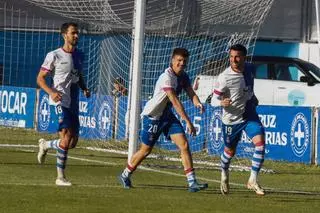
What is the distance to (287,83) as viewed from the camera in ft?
107

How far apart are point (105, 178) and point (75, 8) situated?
842cm

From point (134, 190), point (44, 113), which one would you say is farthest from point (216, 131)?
point (134, 190)

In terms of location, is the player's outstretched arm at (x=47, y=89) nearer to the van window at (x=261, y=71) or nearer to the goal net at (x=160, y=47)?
the goal net at (x=160, y=47)

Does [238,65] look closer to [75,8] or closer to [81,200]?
[81,200]

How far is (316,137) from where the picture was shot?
2380cm

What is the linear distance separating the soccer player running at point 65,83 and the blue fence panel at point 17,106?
14.2 m

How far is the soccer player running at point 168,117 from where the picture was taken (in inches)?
645

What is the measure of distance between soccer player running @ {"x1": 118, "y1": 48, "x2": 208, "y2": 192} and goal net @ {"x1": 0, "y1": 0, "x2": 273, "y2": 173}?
5.47 meters

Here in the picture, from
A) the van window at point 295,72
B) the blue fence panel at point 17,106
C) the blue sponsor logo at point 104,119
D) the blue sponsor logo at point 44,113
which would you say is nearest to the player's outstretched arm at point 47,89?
the blue sponsor logo at point 104,119

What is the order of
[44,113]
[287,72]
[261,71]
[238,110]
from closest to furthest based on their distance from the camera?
[238,110] → [44,113] → [287,72] → [261,71]

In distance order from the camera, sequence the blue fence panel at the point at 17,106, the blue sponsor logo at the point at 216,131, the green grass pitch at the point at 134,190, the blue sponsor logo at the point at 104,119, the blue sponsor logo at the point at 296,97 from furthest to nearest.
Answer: the blue sponsor logo at the point at 296,97 → the blue fence panel at the point at 17,106 → the blue sponsor logo at the point at 104,119 → the blue sponsor logo at the point at 216,131 → the green grass pitch at the point at 134,190

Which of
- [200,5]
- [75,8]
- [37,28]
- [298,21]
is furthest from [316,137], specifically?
[298,21]

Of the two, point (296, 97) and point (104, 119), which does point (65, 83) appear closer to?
point (104, 119)

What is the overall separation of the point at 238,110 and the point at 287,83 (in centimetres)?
1605
